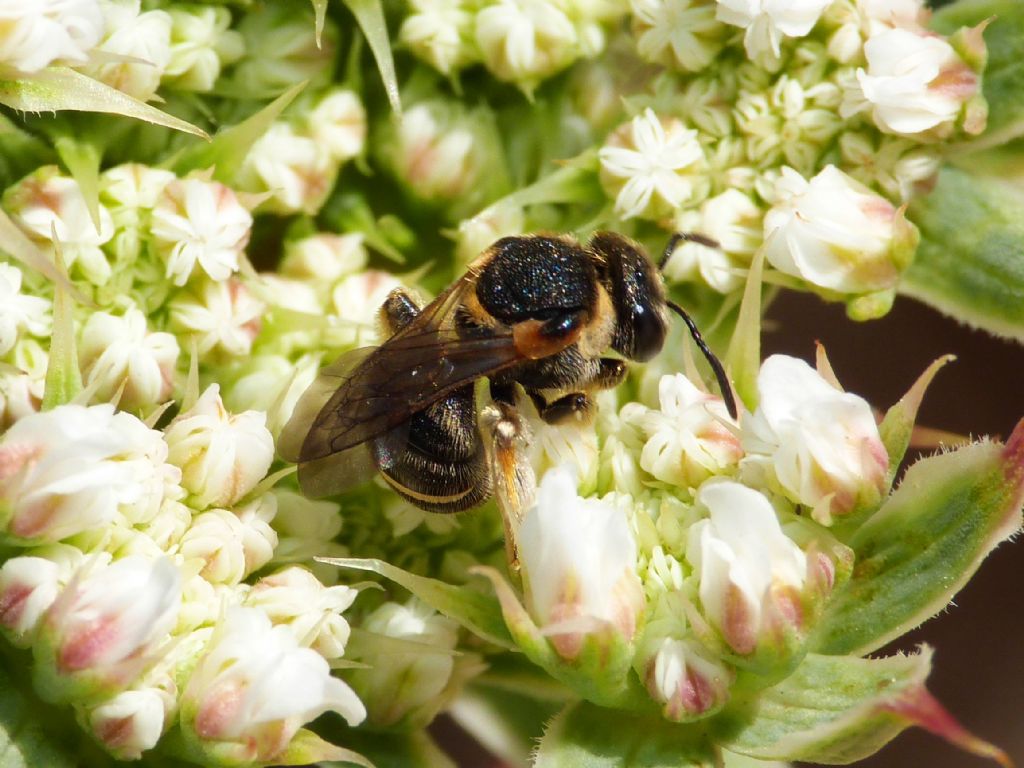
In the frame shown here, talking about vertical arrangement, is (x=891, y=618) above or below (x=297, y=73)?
below

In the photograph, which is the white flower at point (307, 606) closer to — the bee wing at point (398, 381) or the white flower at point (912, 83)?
the bee wing at point (398, 381)

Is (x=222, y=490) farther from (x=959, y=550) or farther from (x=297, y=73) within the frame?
(x=959, y=550)

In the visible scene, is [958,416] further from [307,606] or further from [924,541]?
[307,606]

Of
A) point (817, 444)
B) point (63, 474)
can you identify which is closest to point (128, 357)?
point (63, 474)

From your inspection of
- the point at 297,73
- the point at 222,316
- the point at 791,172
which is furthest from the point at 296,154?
the point at 791,172

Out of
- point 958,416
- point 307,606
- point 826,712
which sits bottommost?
point 958,416

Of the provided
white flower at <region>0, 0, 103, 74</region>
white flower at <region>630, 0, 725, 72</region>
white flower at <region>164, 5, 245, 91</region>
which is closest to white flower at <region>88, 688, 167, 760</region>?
white flower at <region>0, 0, 103, 74</region>
